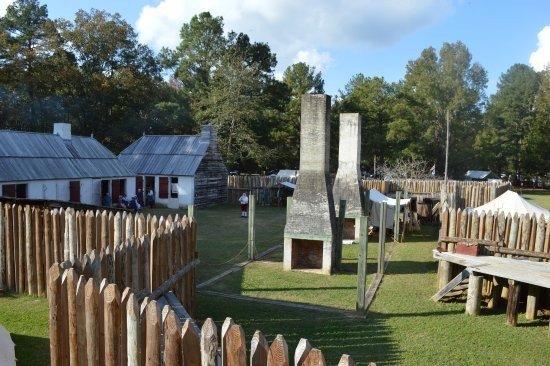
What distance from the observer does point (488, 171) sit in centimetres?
5853

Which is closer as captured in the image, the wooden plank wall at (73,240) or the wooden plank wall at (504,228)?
the wooden plank wall at (73,240)

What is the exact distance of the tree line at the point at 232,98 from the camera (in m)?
40.0

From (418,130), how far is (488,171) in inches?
643

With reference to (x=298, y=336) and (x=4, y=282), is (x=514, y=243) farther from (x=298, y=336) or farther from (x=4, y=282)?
(x=4, y=282)

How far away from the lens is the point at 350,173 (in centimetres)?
1925

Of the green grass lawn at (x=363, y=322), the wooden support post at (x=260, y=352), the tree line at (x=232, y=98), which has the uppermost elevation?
the tree line at (x=232, y=98)

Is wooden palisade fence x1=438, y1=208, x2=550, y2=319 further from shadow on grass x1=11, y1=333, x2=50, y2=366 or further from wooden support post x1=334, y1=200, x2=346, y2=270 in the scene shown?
shadow on grass x1=11, y1=333, x2=50, y2=366

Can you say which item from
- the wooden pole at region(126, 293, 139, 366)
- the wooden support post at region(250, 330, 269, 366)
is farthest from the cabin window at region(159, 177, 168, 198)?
the wooden support post at region(250, 330, 269, 366)

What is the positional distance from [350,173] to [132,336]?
53.9ft

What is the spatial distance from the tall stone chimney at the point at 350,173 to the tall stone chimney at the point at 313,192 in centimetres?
555

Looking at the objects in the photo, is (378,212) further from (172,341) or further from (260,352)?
(260,352)

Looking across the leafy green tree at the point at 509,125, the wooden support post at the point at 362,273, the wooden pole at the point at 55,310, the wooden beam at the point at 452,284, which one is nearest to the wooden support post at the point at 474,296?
the wooden beam at the point at 452,284

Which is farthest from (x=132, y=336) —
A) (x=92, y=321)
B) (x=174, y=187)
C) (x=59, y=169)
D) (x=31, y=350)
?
(x=174, y=187)

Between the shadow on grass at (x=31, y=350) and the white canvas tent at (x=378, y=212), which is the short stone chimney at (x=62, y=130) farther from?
the shadow on grass at (x=31, y=350)
